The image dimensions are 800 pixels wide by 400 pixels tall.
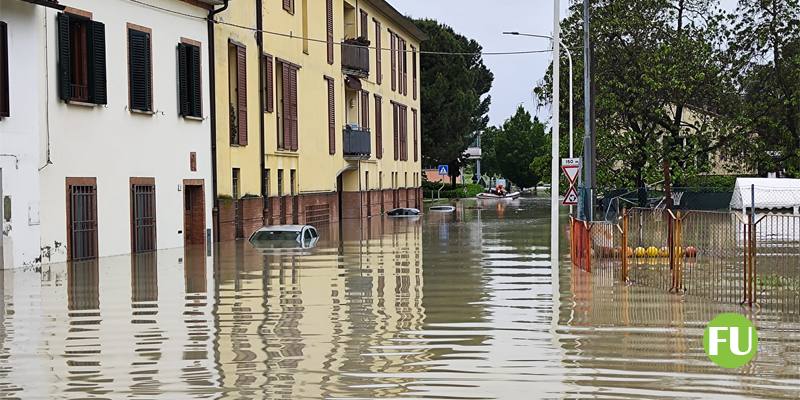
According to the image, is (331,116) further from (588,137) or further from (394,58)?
(588,137)

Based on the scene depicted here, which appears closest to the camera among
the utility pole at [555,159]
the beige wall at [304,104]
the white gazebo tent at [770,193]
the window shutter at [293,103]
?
the utility pole at [555,159]

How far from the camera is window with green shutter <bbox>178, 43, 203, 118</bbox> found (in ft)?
121

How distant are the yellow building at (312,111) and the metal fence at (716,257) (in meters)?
17.9

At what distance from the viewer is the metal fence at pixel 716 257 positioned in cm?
1858

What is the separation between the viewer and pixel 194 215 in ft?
126

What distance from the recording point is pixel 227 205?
1603 inches

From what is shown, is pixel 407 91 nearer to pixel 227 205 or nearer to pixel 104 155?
pixel 227 205

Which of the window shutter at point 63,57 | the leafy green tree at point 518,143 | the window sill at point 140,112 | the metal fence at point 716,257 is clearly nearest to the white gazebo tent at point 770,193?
the metal fence at point 716,257

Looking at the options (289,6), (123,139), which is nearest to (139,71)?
(123,139)

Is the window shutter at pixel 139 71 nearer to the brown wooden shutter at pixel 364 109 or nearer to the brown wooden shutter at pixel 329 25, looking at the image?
the brown wooden shutter at pixel 329 25

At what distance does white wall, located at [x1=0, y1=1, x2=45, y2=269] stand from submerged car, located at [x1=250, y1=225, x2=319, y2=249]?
31.9 ft

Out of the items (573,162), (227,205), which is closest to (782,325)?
(573,162)

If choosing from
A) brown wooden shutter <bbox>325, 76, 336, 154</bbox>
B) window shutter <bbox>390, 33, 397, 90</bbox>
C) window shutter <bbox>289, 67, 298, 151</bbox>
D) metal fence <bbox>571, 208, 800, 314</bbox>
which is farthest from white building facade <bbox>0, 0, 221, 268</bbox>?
window shutter <bbox>390, 33, 397, 90</bbox>

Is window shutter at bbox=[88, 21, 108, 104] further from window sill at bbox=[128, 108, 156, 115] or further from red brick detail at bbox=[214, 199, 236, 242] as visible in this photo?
red brick detail at bbox=[214, 199, 236, 242]
